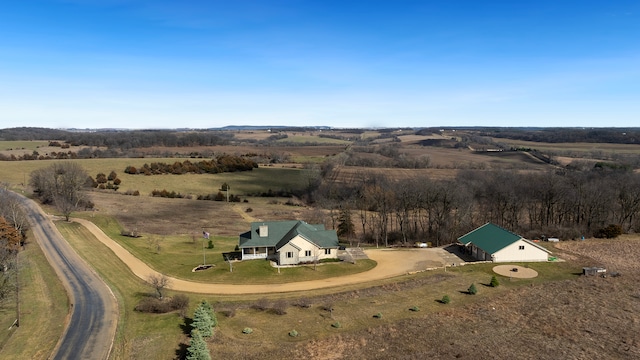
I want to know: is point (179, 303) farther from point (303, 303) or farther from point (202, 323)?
point (303, 303)

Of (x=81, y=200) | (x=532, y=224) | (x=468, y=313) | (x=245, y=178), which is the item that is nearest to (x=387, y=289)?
(x=468, y=313)

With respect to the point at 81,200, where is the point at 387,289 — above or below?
below

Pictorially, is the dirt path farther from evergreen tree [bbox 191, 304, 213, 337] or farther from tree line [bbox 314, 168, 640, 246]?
evergreen tree [bbox 191, 304, 213, 337]

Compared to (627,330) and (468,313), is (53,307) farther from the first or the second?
(627,330)

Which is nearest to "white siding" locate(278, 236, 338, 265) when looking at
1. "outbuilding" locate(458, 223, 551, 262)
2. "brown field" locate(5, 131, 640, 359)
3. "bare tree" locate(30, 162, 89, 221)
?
"brown field" locate(5, 131, 640, 359)

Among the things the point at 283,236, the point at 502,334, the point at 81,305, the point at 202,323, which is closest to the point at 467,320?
the point at 502,334
